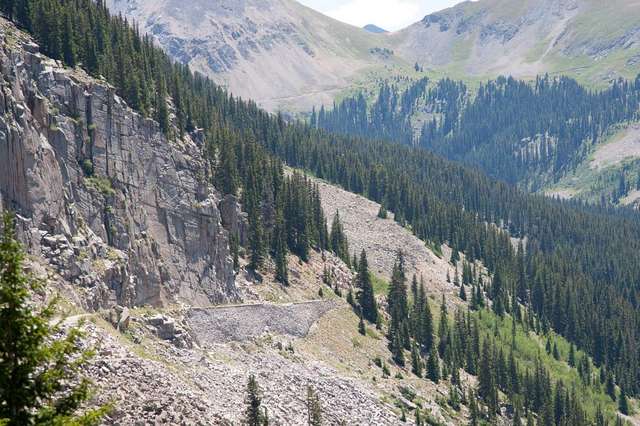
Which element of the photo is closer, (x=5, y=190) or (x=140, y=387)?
(x=140, y=387)

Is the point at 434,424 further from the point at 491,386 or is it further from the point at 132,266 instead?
the point at 132,266

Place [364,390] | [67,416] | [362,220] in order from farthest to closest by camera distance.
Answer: [362,220], [364,390], [67,416]

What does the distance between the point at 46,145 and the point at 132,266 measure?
15.2 meters

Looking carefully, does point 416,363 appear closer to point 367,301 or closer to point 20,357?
point 367,301

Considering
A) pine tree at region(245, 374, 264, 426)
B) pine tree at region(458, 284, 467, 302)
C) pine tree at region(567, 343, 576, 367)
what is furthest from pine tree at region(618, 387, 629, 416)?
pine tree at region(245, 374, 264, 426)

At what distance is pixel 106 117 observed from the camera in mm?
88875

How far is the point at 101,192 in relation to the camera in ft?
276

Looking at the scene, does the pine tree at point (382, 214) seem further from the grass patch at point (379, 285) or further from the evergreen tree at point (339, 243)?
the evergreen tree at point (339, 243)

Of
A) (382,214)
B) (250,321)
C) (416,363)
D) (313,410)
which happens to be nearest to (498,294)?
(382,214)

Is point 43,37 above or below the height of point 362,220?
above

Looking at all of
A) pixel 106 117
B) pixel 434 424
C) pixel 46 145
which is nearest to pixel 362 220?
pixel 434 424

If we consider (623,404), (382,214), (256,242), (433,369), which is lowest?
(623,404)

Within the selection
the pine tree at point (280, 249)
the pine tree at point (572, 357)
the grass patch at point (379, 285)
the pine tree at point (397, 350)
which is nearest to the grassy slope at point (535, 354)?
the grass patch at point (379, 285)

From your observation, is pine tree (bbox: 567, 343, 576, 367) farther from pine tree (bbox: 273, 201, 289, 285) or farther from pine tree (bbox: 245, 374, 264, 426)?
pine tree (bbox: 245, 374, 264, 426)
